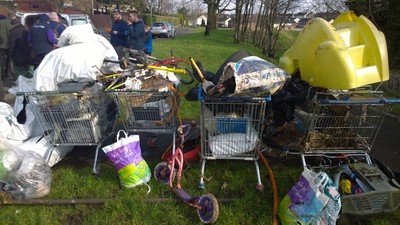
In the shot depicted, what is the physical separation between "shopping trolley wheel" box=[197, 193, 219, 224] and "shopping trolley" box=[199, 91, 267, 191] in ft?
1.29

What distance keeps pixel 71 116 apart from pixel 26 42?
5.37m

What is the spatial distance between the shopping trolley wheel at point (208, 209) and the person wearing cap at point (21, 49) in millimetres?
6705

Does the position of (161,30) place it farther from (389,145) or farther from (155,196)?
(155,196)

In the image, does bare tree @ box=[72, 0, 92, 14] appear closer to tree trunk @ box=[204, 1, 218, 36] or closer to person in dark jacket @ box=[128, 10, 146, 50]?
tree trunk @ box=[204, 1, 218, 36]

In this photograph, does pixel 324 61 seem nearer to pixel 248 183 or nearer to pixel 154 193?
pixel 248 183

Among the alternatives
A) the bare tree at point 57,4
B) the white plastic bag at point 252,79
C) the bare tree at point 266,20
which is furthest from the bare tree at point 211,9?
the white plastic bag at point 252,79

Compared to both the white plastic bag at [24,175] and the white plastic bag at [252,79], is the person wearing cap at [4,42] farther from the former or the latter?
the white plastic bag at [252,79]

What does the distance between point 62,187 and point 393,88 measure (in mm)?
7651

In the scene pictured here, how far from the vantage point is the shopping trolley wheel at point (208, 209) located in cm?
282

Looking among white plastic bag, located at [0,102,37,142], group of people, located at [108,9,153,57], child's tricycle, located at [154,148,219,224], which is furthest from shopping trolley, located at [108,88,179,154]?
group of people, located at [108,9,153,57]

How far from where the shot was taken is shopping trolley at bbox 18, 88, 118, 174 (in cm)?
345

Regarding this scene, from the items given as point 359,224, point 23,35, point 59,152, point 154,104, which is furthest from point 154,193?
point 23,35

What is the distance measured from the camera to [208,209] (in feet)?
9.45

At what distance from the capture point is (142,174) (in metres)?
3.36
